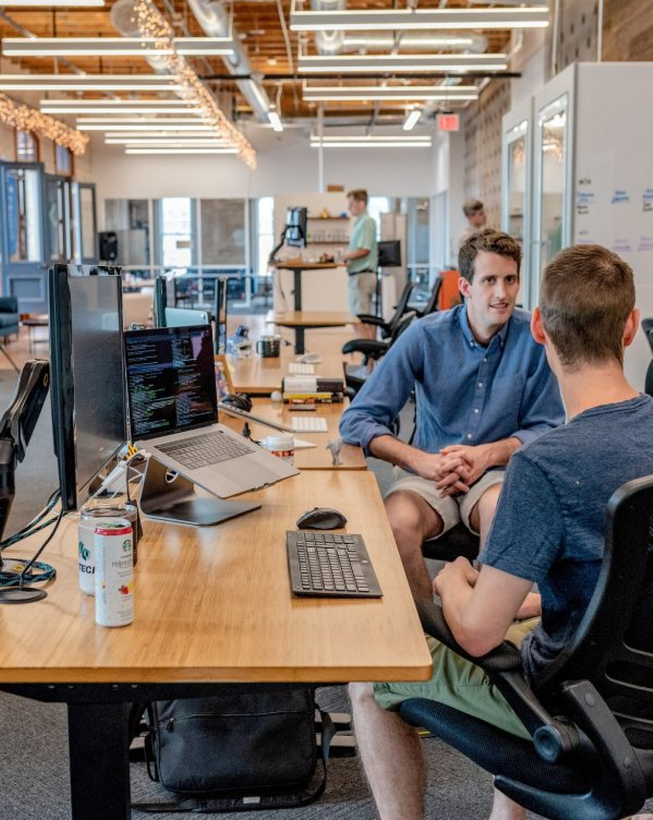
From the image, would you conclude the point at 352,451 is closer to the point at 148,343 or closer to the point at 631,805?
the point at 148,343

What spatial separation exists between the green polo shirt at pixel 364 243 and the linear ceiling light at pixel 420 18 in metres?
2.26

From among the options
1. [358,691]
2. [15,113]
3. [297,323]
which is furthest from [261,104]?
[358,691]

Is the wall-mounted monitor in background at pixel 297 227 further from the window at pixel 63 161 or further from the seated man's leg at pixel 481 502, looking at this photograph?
the window at pixel 63 161

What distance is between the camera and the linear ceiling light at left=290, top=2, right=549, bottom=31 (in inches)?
326

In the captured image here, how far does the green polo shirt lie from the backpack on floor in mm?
8267

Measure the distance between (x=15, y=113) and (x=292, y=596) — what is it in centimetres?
1205

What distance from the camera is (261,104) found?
14953 millimetres

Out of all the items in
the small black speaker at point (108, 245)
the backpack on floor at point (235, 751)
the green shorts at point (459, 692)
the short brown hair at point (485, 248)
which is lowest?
the backpack on floor at point (235, 751)

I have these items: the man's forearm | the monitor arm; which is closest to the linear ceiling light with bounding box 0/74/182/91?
the man's forearm

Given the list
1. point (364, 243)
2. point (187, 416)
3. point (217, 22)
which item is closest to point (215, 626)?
point (187, 416)

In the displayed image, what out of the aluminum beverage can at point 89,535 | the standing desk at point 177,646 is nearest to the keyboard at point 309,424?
the standing desk at point 177,646

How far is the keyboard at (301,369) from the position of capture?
176 inches

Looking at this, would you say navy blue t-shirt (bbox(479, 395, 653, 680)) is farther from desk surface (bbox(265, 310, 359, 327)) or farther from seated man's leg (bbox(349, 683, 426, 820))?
desk surface (bbox(265, 310, 359, 327))

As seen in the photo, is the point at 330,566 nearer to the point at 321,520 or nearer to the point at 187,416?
the point at 321,520
